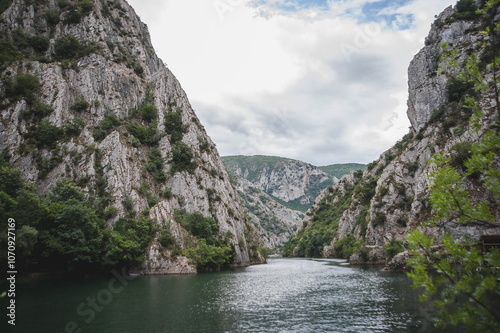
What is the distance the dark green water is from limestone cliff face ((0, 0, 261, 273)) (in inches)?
1241

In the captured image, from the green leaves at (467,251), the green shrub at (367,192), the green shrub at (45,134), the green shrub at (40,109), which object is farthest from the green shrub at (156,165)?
the green leaves at (467,251)

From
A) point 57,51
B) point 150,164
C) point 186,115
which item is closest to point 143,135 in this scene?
point 150,164

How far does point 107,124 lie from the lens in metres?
85.6

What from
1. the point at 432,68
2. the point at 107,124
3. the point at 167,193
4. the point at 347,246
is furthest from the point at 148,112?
the point at 432,68

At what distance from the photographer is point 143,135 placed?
93312 millimetres

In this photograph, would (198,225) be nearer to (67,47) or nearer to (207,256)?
(207,256)

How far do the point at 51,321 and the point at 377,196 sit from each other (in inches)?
3506

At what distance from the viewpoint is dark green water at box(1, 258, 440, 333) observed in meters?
20.7

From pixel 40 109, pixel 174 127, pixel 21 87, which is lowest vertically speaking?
pixel 40 109

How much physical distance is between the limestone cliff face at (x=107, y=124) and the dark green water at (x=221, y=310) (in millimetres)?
31513

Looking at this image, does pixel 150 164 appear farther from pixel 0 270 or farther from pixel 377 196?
pixel 377 196

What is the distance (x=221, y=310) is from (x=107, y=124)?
74.6 m

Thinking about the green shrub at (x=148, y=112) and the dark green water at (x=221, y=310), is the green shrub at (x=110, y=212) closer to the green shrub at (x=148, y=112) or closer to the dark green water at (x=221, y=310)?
the dark green water at (x=221, y=310)

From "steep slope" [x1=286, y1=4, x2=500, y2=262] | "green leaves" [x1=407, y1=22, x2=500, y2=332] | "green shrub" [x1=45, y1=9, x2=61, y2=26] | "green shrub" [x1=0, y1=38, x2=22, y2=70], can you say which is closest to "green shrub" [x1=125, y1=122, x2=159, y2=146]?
"green shrub" [x1=0, y1=38, x2=22, y2=70]
